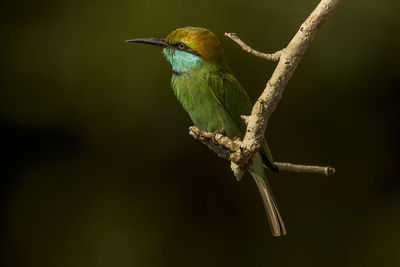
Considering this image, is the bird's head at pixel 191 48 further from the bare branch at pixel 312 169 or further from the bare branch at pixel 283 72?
the bare branch at pixel 283 72

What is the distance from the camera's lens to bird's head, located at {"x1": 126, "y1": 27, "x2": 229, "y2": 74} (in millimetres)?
2496

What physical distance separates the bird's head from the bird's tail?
491 millimetres

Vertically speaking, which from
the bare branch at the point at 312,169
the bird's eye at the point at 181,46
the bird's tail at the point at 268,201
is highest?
the bird's eye at the point at 181,46

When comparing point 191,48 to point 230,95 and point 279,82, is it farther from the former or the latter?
point 279,82

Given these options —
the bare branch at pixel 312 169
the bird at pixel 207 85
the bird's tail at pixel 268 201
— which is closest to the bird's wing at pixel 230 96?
the bird at pixel 207 85

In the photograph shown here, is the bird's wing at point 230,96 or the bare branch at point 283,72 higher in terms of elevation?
the bare branch at point 283,72

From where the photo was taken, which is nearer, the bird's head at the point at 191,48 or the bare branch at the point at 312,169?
the bare branch at the point at 312,169

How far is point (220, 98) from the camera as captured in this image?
8.89ft

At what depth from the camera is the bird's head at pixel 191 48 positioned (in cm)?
250

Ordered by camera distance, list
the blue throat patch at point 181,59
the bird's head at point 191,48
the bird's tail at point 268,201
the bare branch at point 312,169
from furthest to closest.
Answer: the blue throat patch at point 181,59, the bird's head at point 191,48, the bird's tail at point 268,201, the bare branch at point 312,169

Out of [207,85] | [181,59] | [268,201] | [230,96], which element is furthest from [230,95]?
[268,201]

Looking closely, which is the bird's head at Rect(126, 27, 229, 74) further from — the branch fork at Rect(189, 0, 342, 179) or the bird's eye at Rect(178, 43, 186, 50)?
the branch fork at Rect(189, 0, 342, 179)

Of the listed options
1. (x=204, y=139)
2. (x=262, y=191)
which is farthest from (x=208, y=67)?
(x=204, y=139)

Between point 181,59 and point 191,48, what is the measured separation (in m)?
0.11
